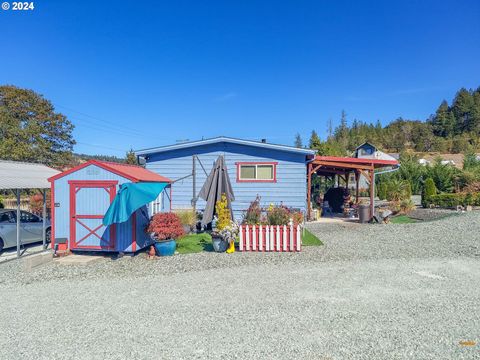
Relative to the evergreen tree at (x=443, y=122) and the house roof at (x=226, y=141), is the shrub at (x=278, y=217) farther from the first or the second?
the evergreen tree at (x=443, y=122)

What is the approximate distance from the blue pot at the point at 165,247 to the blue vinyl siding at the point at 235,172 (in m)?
5.35

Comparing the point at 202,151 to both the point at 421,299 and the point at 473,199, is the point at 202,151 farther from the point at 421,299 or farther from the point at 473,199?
the point at 473,199

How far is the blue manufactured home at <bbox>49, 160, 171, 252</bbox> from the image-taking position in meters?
8.88

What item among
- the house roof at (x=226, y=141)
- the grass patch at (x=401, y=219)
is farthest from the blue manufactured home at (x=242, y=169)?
the grass patch at (x=401, y=219)

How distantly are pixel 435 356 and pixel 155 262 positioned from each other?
6.25 m

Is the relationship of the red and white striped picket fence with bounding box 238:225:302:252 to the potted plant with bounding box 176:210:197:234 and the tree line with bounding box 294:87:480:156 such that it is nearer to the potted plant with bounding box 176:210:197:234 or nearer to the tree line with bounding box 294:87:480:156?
the potted plant with bounding box 176:210:197:234

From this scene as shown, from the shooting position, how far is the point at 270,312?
15.4ft

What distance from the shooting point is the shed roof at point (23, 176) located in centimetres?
872

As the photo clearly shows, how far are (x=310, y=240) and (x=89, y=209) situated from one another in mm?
6591

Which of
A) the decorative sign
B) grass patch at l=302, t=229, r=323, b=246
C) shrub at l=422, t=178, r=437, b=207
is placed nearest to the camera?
the decorative sign

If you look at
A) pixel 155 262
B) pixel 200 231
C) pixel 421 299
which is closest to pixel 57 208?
pixel 155 262

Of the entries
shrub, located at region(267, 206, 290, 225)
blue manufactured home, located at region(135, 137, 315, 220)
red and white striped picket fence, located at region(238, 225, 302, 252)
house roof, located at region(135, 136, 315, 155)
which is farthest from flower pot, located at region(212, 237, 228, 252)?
house roof, located at region(135, 136, 315, 155)

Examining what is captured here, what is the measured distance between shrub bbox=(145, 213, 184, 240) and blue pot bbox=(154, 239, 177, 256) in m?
0.13

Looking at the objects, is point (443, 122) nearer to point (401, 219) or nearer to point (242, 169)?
point (401, 219)
